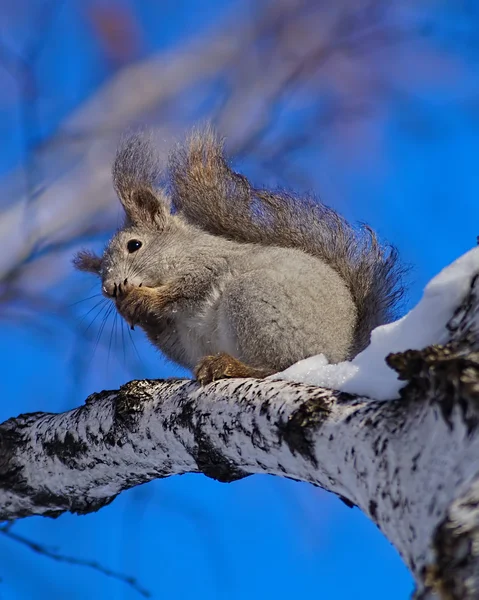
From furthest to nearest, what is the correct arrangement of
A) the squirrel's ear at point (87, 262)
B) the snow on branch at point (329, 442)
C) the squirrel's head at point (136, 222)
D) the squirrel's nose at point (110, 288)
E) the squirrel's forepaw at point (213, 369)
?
1. the squirrel's ear at point (87, 262)
2. the squirrel's head at point (136, 222)
3. the squirrel's nose at point (110, 288)
4. the squirrel's forepaw at point (213, 369)
5. the snow on branch at point (329, 442)

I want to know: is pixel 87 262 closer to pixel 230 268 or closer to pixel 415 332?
pixel 230 268

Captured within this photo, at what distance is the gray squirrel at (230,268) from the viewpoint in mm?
2053

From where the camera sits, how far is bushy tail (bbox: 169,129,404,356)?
2.26m

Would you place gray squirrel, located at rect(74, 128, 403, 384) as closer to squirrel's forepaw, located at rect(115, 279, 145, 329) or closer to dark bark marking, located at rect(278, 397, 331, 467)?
squirrel's forepaw, located at rect(115, 279, 145, 329)

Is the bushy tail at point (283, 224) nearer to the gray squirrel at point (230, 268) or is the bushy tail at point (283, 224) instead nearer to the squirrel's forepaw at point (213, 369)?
the gray squirrel at point (230, 268)

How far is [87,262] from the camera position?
2.86m

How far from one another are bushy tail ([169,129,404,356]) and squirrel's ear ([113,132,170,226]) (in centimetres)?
14

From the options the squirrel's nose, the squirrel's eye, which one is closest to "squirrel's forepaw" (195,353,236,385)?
the squirrel's nose

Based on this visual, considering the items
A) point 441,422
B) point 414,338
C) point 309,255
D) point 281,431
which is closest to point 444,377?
point 441,422

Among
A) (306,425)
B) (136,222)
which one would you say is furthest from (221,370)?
(136,222)

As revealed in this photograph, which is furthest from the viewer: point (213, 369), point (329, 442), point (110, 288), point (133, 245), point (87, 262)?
point (87, 262)

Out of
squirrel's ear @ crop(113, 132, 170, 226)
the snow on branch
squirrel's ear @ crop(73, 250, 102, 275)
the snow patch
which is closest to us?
the snow on branch

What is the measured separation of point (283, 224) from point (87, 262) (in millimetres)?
897

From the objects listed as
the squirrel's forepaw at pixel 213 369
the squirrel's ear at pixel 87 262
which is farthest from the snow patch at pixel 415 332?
the squirrel's ear at pixel 87 262
